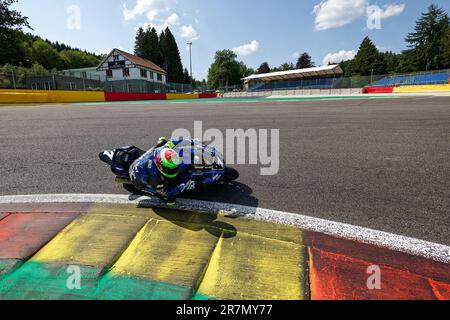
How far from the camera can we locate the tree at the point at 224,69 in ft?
317

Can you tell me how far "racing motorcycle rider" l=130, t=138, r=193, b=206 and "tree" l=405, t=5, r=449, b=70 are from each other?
85.2 m

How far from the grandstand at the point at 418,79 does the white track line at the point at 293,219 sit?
44505mm

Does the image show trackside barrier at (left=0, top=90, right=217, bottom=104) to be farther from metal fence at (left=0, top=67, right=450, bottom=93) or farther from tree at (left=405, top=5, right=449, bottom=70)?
tree at (left=405, top=5, right=449, bottom=70)

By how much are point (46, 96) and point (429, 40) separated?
90.6 metres

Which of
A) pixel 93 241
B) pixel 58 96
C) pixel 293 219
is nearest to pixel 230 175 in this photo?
pixel 293 219

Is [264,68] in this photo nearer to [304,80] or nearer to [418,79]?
[304,80]

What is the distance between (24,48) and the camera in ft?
230

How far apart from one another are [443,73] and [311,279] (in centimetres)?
4773

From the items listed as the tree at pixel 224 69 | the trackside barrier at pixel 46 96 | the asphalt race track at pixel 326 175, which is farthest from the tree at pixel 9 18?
the tree at pixel 224 69

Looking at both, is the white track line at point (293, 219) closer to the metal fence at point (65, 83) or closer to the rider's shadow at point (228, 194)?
the rider's shadow at point (228, 194)

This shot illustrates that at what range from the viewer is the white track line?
2.30 meters

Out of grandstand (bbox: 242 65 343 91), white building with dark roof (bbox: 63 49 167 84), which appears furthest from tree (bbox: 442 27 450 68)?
white building with dark roof (bbox: 63 49 167 84)

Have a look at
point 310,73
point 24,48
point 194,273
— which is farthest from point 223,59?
point 194,273

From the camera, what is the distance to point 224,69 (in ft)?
316
